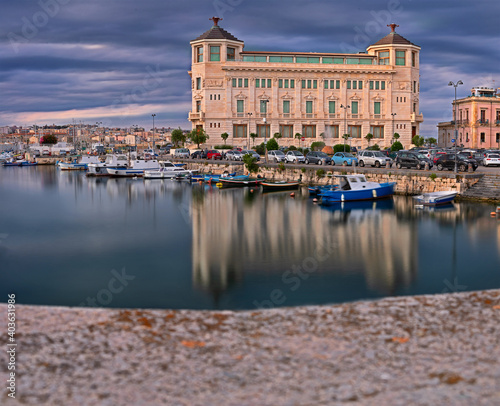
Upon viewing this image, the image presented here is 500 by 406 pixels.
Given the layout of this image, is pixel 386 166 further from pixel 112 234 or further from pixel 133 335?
pixel 133 335

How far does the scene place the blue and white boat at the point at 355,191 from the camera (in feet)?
136

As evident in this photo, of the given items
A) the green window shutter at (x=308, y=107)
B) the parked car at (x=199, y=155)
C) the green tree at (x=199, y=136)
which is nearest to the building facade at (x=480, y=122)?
the green window shutter at (x=308, y=107)

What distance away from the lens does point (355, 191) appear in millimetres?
41656

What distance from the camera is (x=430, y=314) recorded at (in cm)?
1112

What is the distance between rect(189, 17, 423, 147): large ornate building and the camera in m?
95.5

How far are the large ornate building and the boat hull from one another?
5399cm

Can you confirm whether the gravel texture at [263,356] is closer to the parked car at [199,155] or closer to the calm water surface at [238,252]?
the calm water surface at [238,252]

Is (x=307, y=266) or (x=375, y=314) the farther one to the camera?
(x=307, y=266)

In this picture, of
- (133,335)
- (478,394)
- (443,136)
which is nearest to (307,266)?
(133,335)

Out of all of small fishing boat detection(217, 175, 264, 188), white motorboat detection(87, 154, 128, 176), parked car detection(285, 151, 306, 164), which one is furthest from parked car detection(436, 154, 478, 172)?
white motorboat detection(87, 154, 128, 176)

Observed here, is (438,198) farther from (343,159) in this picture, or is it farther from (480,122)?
(480,122)

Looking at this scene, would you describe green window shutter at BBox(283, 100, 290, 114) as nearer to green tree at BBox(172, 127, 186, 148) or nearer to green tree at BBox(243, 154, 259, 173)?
green tree at BBox(172, 127, 186, 148)

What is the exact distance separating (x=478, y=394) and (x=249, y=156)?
2181 inches

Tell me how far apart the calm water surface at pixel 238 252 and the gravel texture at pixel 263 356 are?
15.5ft
